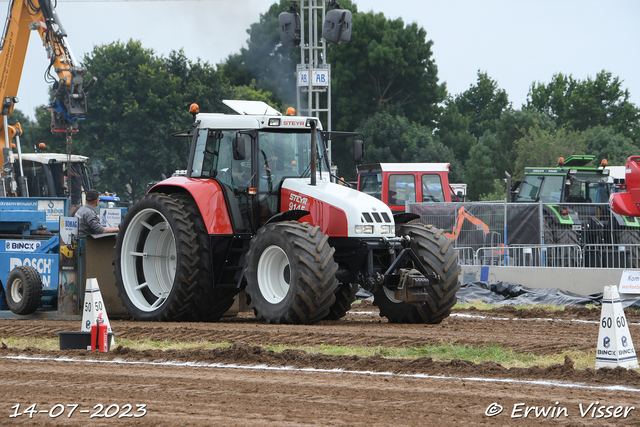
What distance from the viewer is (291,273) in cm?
991

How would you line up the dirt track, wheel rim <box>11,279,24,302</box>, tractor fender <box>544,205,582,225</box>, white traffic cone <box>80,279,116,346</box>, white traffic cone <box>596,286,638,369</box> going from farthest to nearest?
tractor fender <box>544,205,582,225</box> → wheel rim <box>11,279,24,302</box> → white traffic cone <box>80,279,116,346</box> → white traffic cone <box>596,286,638,369</box> → the dirt track

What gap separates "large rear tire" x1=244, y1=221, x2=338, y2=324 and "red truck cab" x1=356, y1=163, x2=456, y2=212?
13.0 meters

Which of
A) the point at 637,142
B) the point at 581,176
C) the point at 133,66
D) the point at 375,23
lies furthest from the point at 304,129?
the point at 637,142

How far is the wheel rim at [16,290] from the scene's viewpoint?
1277cm

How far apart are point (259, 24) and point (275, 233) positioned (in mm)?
50195

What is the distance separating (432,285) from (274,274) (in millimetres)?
1974

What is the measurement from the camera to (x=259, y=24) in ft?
192

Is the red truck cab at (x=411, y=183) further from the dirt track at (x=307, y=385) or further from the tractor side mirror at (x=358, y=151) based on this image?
the dirt track at (x=307, y=385)

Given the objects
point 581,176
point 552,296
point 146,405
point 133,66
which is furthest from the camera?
point 133,66

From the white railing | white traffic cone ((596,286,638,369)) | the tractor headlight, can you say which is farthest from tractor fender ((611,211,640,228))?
white traffic cone ((596,286,638,369))

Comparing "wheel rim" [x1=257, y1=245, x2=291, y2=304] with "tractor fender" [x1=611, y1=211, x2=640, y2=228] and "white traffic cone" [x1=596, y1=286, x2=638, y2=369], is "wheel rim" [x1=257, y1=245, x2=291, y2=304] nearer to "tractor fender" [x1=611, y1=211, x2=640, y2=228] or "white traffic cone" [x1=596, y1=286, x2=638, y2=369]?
"white traffic cone" [x1=596, y1=286, x2=638, y2=369]

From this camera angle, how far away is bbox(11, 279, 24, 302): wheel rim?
41.9 ft

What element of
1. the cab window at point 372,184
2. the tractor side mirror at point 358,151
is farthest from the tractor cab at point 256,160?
the cab window at point 372,184

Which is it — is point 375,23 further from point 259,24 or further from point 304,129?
point 304,129
